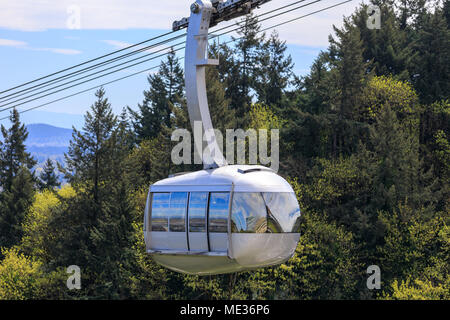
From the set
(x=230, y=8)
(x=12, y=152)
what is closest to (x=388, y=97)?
(x=230, y=8)

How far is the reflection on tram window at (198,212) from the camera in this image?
1922 cm

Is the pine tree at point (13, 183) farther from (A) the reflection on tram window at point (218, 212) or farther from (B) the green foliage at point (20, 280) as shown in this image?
(A) the reflection on tram window at point (218, 212)

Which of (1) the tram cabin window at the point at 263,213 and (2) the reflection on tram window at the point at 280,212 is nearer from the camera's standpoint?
(1) the tram cabin window at the point at 263,213

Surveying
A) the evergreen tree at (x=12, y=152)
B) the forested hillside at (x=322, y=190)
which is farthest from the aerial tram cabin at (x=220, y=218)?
the evergreen tree at (x=12, y=152)

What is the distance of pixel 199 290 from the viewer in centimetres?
5344

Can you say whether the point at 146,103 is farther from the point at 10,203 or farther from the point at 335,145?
the point at 335,145

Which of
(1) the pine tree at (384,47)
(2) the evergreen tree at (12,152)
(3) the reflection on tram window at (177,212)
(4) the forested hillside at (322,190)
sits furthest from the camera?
(2) the evergreen tree at (12,152)

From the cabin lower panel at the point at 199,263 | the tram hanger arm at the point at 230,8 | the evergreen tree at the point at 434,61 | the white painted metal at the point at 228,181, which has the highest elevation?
the evergreen tree at the point at 434,61

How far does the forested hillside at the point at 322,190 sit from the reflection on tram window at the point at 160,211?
30435 millimetres

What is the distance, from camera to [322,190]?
5697cm

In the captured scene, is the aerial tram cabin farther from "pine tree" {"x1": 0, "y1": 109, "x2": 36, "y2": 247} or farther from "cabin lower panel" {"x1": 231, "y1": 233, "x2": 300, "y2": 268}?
"pine tree" {"x1": 0, "y1": 109, "x2": 36, "y2": 247}

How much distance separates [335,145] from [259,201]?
42957mm

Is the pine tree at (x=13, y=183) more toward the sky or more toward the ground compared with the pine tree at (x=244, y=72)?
more toward the ground

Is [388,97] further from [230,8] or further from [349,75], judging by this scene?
[230,8]
